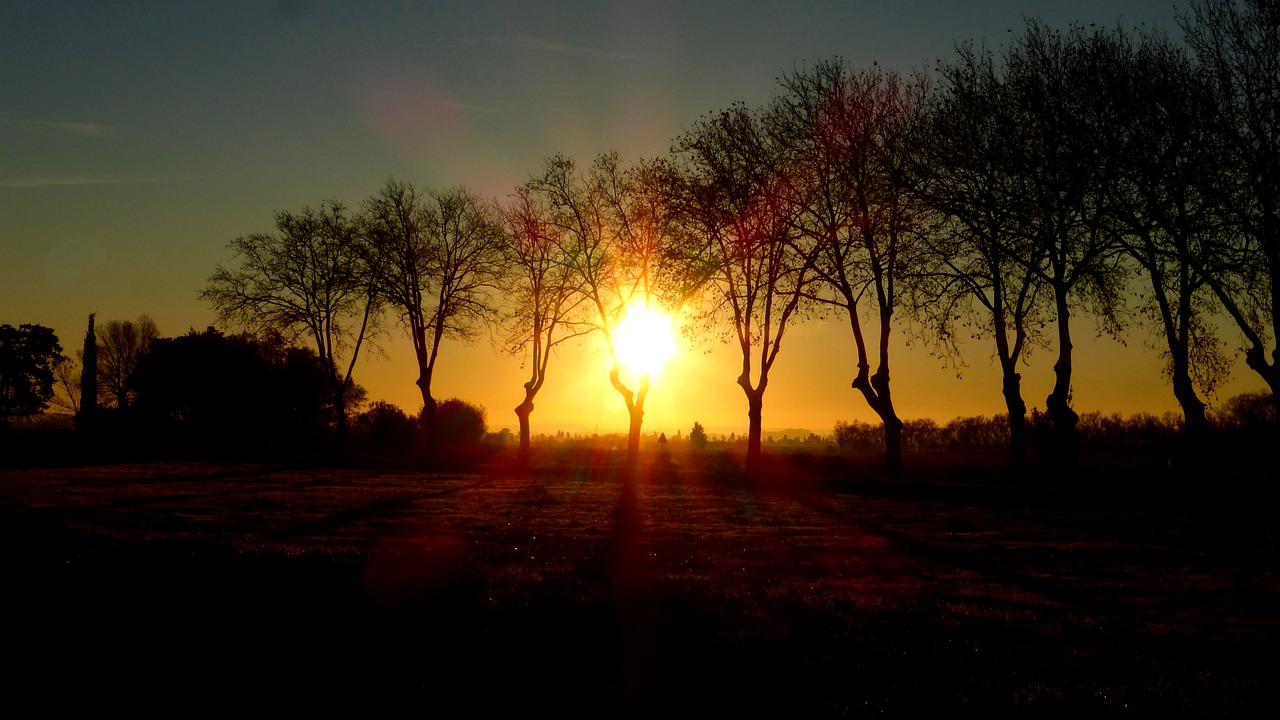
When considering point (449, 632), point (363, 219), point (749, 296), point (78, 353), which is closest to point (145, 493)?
point (449, 632)

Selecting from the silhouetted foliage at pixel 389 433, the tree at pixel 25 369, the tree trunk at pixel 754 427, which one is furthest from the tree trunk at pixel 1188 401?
the tree at pixel 25 369

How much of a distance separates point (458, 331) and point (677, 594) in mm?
42681

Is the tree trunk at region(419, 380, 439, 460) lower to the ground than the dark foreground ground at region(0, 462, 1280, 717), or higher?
higher

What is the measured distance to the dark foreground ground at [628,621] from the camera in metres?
7.86

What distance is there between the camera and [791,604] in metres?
11.4

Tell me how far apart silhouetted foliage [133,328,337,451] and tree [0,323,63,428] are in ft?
103

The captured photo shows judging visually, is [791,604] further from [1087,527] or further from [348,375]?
[348,375]

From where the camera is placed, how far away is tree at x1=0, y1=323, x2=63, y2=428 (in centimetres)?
8288

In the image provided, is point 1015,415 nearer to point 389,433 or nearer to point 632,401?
point 632,401

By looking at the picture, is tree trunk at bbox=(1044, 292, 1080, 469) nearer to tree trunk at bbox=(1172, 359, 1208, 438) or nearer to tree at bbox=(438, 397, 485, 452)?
tree trunk at bbox=(1172, 359, 1208, 438)

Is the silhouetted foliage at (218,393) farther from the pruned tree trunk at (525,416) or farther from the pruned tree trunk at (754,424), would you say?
the pruned tree trunk at (754,424)

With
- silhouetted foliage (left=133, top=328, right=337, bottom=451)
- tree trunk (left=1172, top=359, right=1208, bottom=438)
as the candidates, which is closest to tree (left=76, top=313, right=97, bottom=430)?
silhouetted foliage (left=133, top=328, right=337, bottom=451)

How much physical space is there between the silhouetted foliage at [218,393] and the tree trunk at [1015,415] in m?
46.0

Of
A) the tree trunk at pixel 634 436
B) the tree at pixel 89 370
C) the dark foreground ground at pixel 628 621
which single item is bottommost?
the dark foreground ground at pixel 628 621
